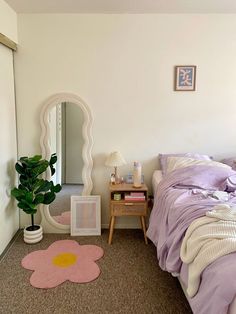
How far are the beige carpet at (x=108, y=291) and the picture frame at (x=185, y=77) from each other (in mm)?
1878

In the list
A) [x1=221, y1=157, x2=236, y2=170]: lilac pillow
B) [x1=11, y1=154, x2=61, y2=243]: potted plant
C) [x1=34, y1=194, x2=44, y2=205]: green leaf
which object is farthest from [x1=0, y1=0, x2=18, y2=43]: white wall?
[x1=221, y1=157, x2=236, y2=170]: lilac pillow

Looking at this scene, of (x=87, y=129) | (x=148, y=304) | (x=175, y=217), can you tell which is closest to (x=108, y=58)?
(x=87, y=129)

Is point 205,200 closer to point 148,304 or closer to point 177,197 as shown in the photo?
point 177,197

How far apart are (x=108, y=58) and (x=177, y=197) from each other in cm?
178

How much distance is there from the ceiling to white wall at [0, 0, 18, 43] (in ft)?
0.19

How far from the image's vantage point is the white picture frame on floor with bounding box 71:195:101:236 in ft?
10.6

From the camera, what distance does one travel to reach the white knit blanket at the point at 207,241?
4.84 ft

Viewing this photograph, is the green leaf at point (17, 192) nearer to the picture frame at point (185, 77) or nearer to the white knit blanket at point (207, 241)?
the white knit blanket at point (207, 241)

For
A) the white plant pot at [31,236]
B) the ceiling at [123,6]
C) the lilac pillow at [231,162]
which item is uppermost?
the ceiling at [123,6]

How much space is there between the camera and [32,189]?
2963 mm

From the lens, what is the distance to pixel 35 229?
10.1 feet

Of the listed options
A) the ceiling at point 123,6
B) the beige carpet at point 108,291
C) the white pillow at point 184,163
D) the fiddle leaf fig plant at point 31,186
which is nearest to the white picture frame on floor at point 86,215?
the fiddle leaf fig plant at point 31,186

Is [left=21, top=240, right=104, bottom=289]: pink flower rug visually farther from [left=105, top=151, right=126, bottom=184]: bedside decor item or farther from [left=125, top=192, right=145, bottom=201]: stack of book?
[left=105, top=151, right=126, bottom=184]: bedside decor item

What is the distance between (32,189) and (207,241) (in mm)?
1983
